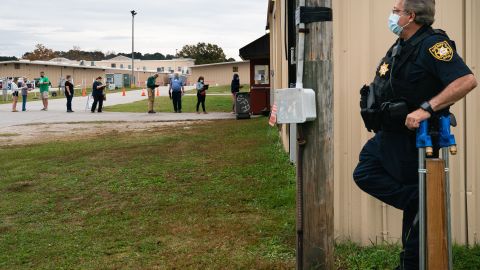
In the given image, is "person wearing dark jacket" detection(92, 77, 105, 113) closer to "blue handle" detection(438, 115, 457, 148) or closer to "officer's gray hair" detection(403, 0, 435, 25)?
"officer's gray hair" detection(403, 0, 435, 25)

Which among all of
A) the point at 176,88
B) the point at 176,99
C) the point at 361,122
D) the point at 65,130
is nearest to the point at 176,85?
the point at 176,88

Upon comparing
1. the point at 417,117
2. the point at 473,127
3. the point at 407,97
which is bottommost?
the point at 473,127

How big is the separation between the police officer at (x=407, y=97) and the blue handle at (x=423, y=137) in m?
0.05

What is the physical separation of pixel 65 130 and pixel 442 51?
1539 cm

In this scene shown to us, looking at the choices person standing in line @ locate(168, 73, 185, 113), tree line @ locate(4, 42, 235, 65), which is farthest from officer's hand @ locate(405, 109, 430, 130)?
tree line @ locate(4, 42, 235, 65)

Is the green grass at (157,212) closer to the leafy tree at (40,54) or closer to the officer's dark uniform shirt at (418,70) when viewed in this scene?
the officer's dark uniform shirt at (418,70)

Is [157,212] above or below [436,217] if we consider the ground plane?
below

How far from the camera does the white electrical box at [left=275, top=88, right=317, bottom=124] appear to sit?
3.61m

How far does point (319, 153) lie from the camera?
12.5ft

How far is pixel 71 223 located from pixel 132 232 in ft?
2.85

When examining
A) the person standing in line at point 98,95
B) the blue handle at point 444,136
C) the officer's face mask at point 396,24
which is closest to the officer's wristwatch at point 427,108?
the blue handle at point 444,136

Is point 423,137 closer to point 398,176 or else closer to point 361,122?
point 398,176

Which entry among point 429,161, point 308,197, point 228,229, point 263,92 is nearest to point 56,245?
point 228,229

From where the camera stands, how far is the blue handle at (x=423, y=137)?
10.1 ft
